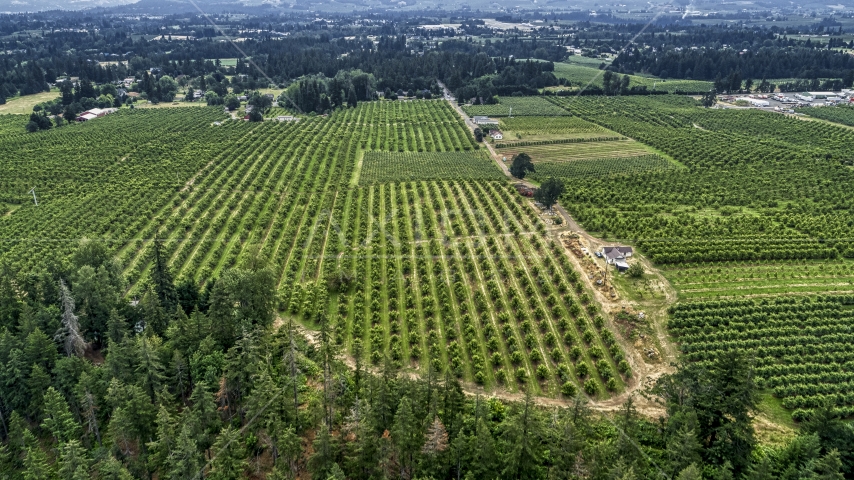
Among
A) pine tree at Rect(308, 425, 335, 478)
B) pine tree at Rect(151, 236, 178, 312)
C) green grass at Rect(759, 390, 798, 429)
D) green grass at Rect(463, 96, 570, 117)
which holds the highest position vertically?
green grass at Rect(463, 96, 570, 117)

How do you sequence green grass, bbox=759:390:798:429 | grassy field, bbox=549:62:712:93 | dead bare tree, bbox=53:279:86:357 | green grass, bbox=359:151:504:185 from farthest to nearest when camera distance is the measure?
grassy field, bbox=549:62:712:93
green grass, bbox=359:151:504:185
dead bare tree, bbox=53:279:86:357
green grass, bbox=759:390:798:429

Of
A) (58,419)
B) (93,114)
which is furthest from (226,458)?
(93,114)

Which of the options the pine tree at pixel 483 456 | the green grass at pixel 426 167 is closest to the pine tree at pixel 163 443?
the pine tree at pixel 483 456

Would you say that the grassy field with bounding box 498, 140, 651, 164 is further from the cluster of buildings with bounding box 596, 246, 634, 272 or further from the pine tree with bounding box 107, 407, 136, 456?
the pine tree with bounding box 107, 407, 136, 456

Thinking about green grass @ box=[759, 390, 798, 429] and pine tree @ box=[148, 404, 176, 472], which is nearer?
pine tree @ box=[148, 404, 176, 472]

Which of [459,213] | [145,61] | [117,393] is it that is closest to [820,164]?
[459,213]

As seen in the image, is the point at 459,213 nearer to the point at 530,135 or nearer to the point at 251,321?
the point at 251,321

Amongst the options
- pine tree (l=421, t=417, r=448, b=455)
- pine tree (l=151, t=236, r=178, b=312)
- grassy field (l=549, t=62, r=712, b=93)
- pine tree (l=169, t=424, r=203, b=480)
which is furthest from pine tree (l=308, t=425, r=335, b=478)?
grassy field (l=549, t=62, r=712, b=93)
